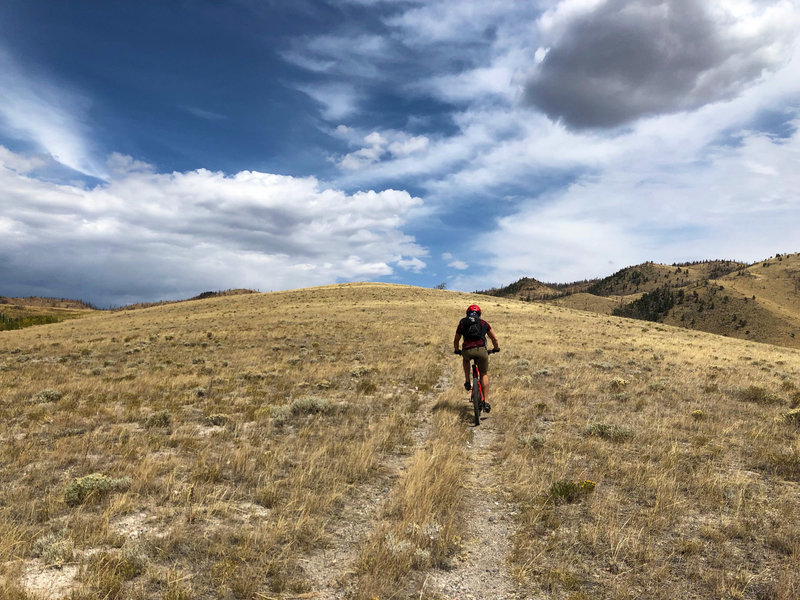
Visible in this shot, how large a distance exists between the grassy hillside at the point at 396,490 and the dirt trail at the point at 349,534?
0.03m

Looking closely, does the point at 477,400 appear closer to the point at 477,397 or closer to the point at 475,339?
the point at 477,397

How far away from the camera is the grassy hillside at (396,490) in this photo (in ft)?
14.5

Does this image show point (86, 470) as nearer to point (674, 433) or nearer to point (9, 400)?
point (9, 400)

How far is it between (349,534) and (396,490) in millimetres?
1385

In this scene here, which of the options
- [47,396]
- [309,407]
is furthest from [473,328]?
[47,396]

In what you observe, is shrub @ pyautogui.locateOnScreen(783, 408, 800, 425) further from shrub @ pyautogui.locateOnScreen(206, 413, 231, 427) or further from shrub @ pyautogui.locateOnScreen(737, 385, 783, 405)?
shrub @ pyautogui.locateOnScreen(206, 413, 231, 427)

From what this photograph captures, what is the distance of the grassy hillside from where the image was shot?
441 cm

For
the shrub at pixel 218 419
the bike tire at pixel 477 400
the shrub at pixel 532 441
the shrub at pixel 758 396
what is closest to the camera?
the shrub at pixel 532 441

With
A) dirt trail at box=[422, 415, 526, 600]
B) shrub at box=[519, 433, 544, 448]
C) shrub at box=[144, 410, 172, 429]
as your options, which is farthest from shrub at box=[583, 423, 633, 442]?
shrub at box=[144, 410, 172, 429]

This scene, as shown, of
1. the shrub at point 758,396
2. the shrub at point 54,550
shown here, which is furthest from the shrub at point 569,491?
the shrub at point 758,396

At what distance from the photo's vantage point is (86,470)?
7.04m

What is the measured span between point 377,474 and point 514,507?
8.20 feet

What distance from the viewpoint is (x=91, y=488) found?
6.08 metres

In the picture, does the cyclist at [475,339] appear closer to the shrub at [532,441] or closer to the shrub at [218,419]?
the shrub at [532,441]
